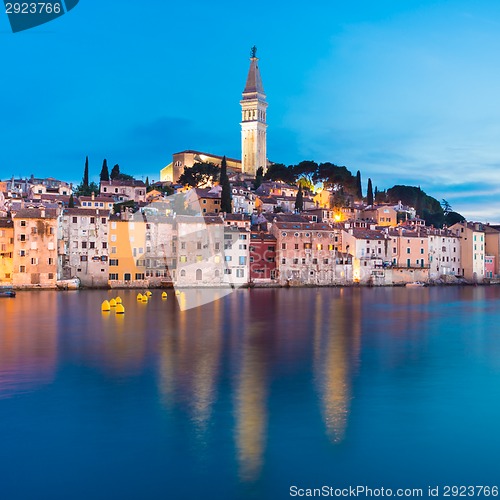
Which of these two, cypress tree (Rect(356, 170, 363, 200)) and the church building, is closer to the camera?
cypress tree (Rect(356, 170, 363, 200))

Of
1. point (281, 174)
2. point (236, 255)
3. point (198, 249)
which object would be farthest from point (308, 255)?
point (281, 174)

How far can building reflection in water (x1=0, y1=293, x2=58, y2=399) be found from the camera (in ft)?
47.0

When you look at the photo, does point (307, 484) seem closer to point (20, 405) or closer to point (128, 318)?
point (20, 405)

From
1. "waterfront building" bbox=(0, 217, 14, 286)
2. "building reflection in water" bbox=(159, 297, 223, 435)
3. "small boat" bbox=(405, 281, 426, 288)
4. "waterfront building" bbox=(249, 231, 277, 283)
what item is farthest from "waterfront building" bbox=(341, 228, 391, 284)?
"building reflection in water" bbox=(159, 297, 223, 435)

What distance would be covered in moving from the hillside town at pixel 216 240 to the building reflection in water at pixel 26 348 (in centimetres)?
1404

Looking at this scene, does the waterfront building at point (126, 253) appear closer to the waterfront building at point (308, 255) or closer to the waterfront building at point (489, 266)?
the waterfront building at point (308, 255)

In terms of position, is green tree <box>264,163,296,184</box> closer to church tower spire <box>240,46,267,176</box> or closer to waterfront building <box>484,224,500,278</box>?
church tower spire <box>240,46,267,176</box>

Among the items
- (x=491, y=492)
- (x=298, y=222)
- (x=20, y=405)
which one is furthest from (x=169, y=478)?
(x=298, y=222)

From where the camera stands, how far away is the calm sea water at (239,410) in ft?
28.0

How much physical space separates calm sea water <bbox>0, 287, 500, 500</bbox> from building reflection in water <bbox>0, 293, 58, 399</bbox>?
0.25ft

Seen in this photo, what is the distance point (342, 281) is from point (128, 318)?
32.3 meters

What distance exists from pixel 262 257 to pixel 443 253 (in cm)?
2098

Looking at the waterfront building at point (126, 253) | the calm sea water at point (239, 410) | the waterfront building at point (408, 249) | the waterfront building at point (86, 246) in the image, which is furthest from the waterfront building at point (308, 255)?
the calm sea water at point (239, 410)

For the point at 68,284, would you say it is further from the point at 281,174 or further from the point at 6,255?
the point at 281,174
